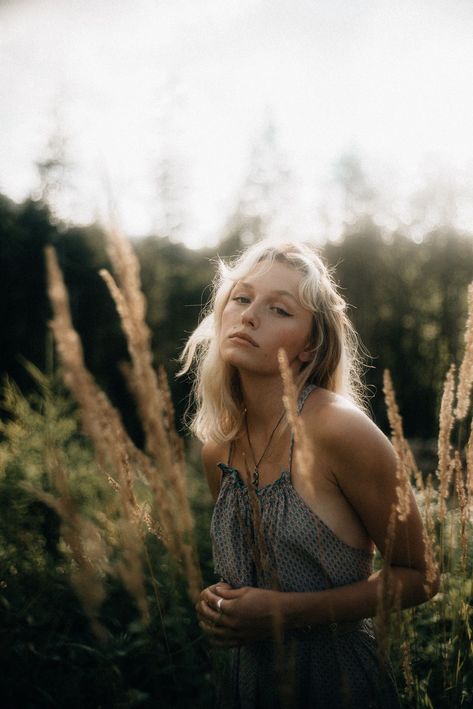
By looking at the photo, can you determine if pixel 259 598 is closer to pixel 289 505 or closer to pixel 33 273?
pixel 289 505

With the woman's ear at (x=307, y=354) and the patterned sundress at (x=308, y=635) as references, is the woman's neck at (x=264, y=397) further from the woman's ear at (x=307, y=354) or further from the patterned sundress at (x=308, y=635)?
the patterned sundress at (x=308, y=635)

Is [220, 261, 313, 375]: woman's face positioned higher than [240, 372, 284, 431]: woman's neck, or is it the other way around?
[220, 261, 313, 375]: woman's face

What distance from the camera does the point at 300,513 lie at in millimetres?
1582

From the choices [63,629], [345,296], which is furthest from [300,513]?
[345,296]

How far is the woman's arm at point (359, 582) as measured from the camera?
1.37m

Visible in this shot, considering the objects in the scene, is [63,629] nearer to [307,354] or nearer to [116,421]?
[116,421]

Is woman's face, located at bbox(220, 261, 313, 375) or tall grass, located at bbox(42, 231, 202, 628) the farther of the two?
woman's face, located at bbox(220, 261, 313, 375)

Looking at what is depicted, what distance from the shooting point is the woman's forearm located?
1389 mm

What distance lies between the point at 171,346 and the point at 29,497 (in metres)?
9.73

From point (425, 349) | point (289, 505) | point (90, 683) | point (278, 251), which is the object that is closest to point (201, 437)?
point (289, 505)

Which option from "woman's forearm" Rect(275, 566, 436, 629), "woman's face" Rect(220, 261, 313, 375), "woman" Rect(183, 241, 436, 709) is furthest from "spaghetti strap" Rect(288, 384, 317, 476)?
"woman's forearm" Rect(275, 566, 436, 629)

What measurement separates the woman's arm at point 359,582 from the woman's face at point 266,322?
29 cm

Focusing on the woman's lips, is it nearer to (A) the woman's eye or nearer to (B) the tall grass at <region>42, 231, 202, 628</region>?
(A) the woman's eye

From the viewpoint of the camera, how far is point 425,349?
12648 mm
